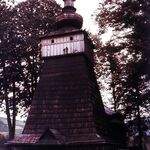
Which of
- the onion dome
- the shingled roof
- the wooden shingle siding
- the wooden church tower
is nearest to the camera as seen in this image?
the wooden church tower

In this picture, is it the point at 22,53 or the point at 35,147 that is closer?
the point at 35,147

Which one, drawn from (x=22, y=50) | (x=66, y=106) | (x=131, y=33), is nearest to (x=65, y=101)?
(x=66, y=106)

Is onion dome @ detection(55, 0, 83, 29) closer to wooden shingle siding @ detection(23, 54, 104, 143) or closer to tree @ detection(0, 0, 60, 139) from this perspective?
wooden shingle siding @ detection(23, 54, 104, 143)

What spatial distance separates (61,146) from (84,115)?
2.17m

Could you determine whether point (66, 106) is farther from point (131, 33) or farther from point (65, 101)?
point (131, 33)

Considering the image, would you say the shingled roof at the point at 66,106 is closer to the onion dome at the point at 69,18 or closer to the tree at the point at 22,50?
the onion dome at the point at 69,18

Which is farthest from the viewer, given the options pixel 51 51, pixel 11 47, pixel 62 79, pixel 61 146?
pixel 11 47

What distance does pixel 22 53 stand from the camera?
2831 centimetres

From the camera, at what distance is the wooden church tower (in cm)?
1688

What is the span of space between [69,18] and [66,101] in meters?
6.39

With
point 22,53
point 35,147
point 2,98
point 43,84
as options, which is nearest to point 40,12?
point 22,53

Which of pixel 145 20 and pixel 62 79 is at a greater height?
pixel 145 20

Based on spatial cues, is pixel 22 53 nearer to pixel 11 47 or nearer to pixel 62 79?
pixel 11 47

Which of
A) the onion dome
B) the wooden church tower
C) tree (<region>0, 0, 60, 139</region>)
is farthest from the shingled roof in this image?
tree (<region>0, 0, 60, 139</region>)
